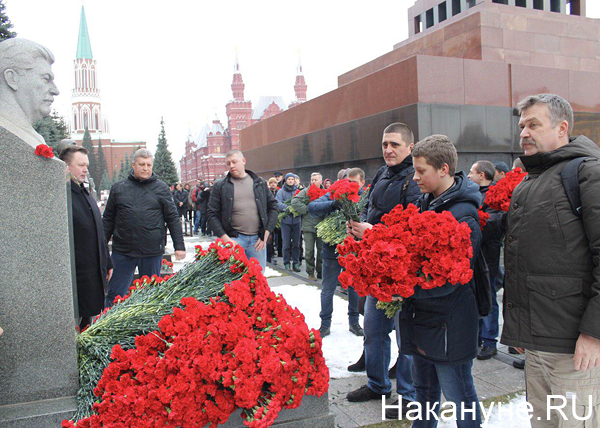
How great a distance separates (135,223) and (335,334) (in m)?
2.55

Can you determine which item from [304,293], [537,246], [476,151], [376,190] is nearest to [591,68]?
[476,151]

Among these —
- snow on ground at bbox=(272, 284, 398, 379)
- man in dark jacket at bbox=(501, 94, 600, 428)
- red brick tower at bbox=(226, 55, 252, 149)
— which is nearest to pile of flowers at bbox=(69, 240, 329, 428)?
man in dark jacket at bbox=(501, 94, 600, 428)

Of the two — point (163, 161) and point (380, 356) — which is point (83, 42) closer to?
point (163, 161)

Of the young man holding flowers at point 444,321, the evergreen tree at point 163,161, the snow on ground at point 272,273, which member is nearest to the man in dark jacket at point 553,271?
the young man holding flowers at point 444,321

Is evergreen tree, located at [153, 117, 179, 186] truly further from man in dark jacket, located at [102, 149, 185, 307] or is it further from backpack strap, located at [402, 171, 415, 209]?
backpack strap, located at [402, 171, 415, 209]

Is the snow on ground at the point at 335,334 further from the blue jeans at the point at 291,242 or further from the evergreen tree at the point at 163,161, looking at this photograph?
the evergreen tree at the point at 163,161

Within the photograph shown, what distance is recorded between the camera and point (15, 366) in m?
2.62

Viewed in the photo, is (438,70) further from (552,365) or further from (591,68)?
(552,365)

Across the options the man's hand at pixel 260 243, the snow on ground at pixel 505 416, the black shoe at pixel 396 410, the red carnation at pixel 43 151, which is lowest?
the snow on ground at pixel 505 416

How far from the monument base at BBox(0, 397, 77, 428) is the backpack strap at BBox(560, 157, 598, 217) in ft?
9.33

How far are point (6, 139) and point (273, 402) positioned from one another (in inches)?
79.2

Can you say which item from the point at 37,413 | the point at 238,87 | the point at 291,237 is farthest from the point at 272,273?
the point at 238,87

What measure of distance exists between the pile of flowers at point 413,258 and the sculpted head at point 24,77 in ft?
6.70

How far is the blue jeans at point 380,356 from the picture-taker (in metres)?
3.59
